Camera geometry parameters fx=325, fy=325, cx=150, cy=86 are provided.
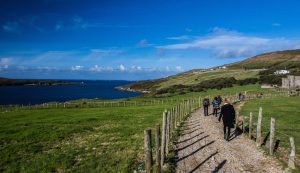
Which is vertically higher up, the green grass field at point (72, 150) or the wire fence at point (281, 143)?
the wire fence at point (281, 143)

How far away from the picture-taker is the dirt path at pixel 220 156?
14680 millimetres

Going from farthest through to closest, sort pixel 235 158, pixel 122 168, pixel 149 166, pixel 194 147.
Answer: pixel 194 147 → pixel 235 158 → pixel 122 168 → pixel 149 166

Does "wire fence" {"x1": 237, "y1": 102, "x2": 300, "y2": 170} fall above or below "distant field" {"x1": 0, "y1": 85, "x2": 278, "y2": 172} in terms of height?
above

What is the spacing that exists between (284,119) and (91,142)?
2022cm

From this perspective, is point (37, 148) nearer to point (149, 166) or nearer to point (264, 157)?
point (149, 166)

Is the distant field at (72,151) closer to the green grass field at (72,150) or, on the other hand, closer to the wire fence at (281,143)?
the green grass field at (72,150)

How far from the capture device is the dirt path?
14.7 metres

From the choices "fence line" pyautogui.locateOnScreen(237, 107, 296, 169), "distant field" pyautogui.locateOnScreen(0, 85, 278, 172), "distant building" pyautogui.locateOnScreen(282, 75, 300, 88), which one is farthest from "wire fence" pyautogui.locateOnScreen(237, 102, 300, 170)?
"distant building" pyautogui.locateOnScreen(282, 75, 300, 88)

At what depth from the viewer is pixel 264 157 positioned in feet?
55.2

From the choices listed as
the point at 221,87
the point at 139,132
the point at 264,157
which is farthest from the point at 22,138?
the point at 221,87

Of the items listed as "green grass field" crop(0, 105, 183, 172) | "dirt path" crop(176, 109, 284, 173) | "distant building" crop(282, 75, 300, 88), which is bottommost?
"green grass field" crop(0, 105, 183, 172)

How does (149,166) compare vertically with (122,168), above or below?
above

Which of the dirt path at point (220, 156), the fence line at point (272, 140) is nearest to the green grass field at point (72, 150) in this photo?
the dirt path at point (220, 156)

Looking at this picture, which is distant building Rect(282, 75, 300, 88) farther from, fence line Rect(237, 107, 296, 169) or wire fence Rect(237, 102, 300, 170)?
fence line Rect(237, 107, 296, 169)
